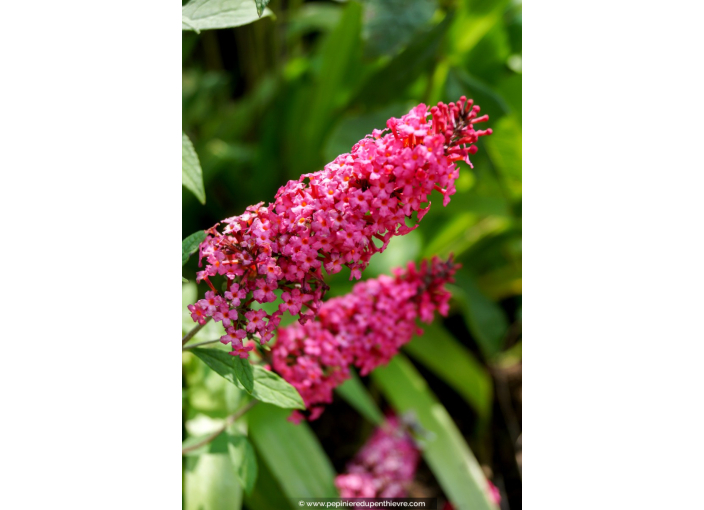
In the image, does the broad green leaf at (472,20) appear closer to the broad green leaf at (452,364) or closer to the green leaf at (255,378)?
the broad green leaf at (452,364)

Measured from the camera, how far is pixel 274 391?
Answer: 75 cm

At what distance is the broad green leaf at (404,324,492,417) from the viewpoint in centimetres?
162

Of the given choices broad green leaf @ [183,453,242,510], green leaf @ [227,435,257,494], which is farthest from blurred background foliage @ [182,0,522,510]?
green leaf @ [227,435,257,494]

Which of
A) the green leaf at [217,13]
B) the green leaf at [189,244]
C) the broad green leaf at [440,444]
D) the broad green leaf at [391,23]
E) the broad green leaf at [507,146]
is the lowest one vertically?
the broad green leaf at [440,444]

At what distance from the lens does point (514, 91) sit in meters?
1.46

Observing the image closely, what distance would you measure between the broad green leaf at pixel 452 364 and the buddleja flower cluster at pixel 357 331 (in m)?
0.75

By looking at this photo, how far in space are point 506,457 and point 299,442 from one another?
2.11ft

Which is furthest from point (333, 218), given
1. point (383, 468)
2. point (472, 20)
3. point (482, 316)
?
point (472, 20)

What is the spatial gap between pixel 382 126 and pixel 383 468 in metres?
0.80

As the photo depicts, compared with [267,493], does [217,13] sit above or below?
above

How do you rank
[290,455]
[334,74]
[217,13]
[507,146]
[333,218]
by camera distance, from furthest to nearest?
[334,74] < [507,146] < [290,455] < [217,13] < [333,218]

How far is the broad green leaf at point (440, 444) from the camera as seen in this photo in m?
1.35

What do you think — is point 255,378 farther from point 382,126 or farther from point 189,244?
point 382,126

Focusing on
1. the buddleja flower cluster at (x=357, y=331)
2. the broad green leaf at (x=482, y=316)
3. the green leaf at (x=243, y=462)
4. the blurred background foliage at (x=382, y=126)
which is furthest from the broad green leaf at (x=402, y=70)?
the green leaf at (x=243, y=462)
